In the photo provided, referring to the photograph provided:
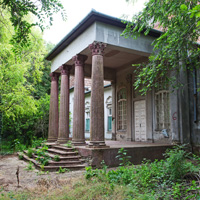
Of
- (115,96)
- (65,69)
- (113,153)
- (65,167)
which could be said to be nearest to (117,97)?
(115,96)

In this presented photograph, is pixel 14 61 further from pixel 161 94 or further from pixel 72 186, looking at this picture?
pixel 72 186

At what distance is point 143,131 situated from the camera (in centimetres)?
1280

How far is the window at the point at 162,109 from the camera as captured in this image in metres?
11.4

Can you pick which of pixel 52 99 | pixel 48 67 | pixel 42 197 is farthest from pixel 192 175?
pixel 48 67

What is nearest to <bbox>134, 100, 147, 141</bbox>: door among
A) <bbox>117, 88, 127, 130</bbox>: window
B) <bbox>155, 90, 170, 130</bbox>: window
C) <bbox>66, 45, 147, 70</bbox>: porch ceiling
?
<bbox>155, 90, 170, 130</bbox>: window

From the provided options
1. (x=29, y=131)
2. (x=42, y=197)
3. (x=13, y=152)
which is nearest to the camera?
(x=42, y=197)

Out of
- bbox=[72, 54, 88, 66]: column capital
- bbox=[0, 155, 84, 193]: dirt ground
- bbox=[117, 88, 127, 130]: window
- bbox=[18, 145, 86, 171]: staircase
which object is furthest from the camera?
bbox=[117, 88, 127, 130]: window

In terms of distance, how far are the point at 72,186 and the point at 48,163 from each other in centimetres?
354

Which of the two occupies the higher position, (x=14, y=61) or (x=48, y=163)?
(x=14, y=61)

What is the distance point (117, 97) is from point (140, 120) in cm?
295

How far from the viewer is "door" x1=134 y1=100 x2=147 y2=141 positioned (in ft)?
42.1

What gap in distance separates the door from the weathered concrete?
4.86m

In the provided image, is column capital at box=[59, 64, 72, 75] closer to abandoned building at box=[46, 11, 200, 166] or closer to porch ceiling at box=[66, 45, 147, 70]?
abandoned building at box=[46, 11, 200, 166]

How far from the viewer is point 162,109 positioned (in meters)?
11.7
